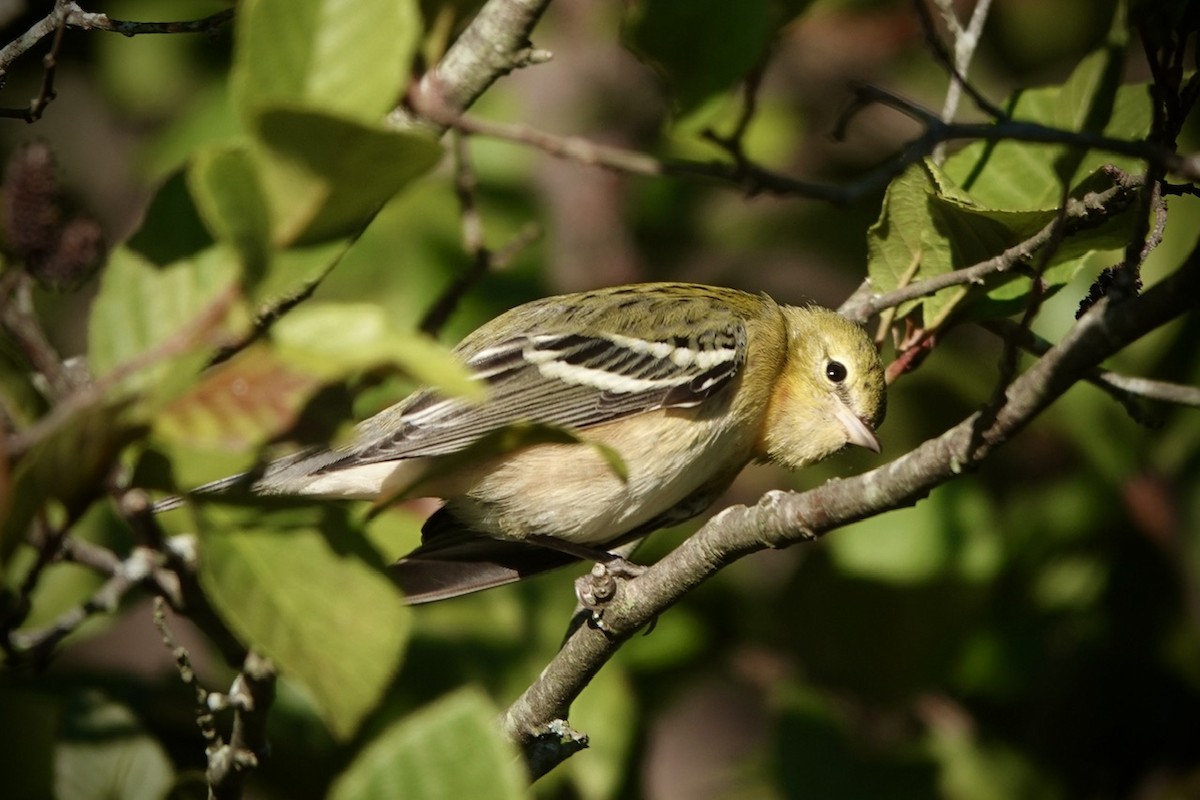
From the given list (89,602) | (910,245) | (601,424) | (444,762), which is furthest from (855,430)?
(444,762)

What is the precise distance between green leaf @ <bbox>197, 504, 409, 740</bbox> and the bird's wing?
156 cm

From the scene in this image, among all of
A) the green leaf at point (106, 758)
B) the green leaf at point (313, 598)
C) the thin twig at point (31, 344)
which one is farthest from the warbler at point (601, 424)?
the green leaf at point (313, 598)

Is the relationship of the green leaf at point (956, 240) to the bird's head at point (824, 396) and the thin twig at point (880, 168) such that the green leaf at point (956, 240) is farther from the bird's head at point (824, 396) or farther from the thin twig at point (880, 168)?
the bird's head at point (824, 396)

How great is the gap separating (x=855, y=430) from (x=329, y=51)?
2.14 meters

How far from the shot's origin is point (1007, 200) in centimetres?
243

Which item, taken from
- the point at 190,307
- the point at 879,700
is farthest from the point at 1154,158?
the point at 879,700

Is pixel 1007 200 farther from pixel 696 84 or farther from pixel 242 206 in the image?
pixel 242 206

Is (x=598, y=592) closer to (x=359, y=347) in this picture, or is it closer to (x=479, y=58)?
(x=479, y=58)

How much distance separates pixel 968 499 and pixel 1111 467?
1.25 ft

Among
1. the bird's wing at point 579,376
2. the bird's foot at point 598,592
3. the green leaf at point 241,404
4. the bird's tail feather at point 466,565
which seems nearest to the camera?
the green leaf at point 241,404

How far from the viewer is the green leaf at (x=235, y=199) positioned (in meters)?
1.24

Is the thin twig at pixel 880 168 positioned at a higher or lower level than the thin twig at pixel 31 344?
higher

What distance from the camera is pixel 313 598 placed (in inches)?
53.6

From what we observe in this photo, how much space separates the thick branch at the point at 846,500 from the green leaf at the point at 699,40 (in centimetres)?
89
